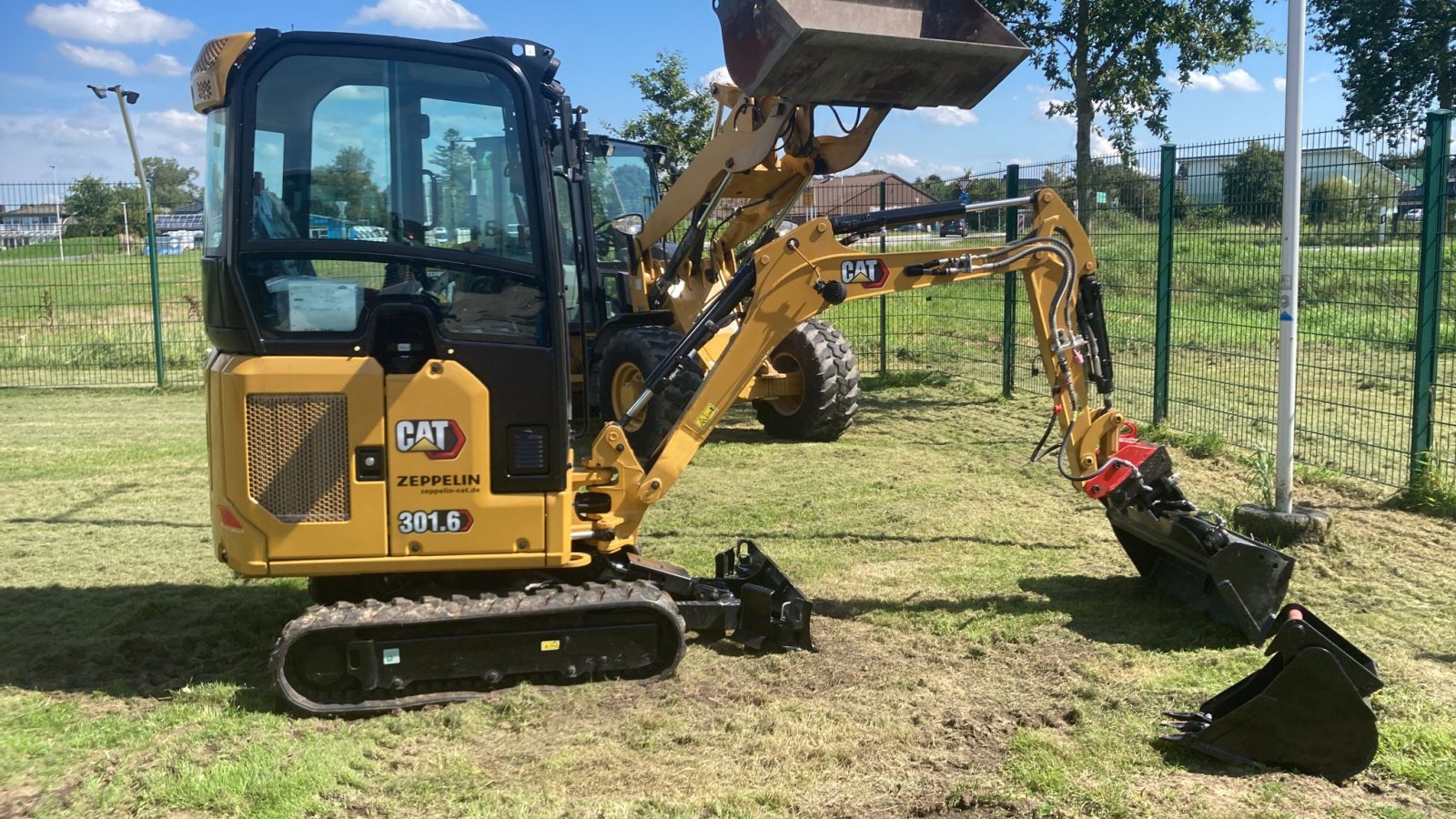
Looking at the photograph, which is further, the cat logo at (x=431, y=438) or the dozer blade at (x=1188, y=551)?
the dozer blade at (x=1188, y=551)

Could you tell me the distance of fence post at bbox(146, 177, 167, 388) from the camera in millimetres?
13453

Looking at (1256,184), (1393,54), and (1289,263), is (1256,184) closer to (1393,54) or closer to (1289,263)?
(1289,263)

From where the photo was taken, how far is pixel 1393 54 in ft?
111

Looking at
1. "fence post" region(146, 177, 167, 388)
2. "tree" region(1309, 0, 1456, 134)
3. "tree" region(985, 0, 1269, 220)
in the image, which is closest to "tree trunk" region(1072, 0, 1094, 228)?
"tree" region(985, 0, 1269, 220)

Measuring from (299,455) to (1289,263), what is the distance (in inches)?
195

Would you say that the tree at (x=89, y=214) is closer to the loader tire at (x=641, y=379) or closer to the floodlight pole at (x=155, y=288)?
the floodlight pole at (x=155, y=288)

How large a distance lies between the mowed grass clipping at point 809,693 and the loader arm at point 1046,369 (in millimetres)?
322

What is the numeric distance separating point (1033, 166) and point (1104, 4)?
5529 mm

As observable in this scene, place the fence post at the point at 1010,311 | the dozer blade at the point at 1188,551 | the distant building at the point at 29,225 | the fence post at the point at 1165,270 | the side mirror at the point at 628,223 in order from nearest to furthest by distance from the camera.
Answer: the dozer blade at the point at 1188,551
the side mirror at the point at 628,223
the fence post at the point at 1165,270
the fence post at the point at 1010,311
the distant building at the point at 29,225

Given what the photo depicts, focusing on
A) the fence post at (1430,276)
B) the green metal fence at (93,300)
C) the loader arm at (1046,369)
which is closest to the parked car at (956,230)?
the fence post at (1430,276)

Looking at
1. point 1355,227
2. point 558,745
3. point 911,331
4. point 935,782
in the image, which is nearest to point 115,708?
point 558,745

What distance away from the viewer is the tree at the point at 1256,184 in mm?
8102

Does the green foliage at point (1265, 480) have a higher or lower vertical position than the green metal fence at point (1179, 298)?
lower

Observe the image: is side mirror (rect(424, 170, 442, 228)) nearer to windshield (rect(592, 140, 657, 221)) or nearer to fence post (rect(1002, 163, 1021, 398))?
windshield (rect(592, 140, 657, 221))
